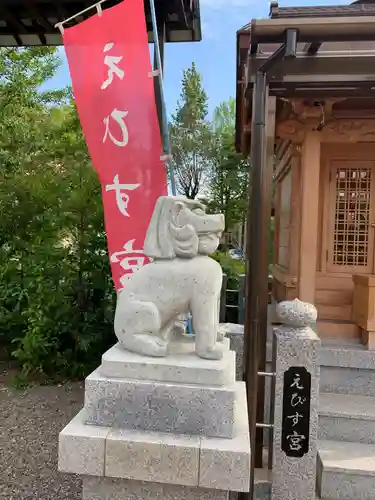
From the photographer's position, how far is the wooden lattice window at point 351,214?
5277 mm

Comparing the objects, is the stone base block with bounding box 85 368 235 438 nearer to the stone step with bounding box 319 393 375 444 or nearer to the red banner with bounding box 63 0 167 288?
the red banner with bounding box 63 0 167 288

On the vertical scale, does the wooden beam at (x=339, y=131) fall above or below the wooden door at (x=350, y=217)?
above

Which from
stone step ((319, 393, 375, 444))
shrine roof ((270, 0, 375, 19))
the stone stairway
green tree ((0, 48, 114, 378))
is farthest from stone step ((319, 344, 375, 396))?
shrine roof ((270, 0, 375, 19))

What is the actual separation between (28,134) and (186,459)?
24.9ft

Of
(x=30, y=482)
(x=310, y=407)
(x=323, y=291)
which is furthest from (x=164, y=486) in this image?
(x=323, y=291)

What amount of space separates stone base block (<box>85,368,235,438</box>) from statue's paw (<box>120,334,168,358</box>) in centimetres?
14

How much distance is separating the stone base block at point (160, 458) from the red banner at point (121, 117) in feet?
6.19

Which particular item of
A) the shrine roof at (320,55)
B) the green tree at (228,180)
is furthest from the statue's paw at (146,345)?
the green tree at (228,180)

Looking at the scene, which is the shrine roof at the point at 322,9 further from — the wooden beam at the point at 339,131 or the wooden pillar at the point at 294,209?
the wooden pillar at the point at 294,209

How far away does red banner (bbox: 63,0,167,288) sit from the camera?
11.9ft

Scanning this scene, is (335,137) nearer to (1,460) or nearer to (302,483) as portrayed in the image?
(302,483)

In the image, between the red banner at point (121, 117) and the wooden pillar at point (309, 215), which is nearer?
the red banner at point (121, 117)

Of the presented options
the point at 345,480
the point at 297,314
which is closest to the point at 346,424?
the point at 345,480

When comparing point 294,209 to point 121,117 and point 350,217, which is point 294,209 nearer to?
point 350,217
